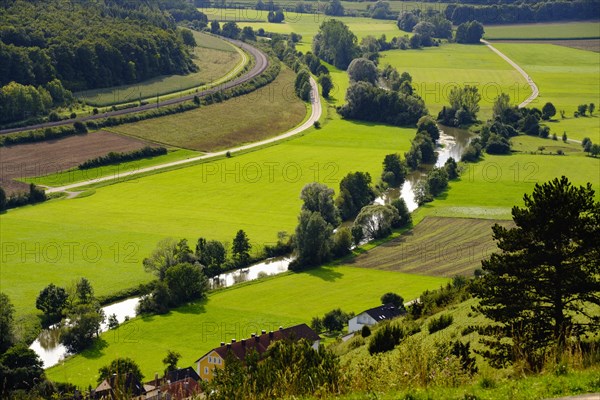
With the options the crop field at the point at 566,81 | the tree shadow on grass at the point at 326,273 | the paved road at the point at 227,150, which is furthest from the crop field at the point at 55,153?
the crop field at the point at 566,81

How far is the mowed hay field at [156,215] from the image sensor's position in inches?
2901

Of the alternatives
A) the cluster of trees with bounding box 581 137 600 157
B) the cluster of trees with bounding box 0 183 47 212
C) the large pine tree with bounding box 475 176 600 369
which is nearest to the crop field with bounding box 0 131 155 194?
the cluster of trees with bounding box 0 183 47 212

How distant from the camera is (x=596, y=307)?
1173 inches

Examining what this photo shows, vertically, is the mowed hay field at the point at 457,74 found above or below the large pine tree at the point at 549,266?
below

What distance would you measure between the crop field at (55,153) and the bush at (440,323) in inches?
2718

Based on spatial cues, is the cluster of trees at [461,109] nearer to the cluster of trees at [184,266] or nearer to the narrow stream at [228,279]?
the narrow stream at [228,279]

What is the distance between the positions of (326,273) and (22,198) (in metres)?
36.1

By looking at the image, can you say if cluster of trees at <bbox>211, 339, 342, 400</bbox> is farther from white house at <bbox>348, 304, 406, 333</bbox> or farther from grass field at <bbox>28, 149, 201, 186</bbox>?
grass field at <bbox>28, 149, 201, 186</bbox>

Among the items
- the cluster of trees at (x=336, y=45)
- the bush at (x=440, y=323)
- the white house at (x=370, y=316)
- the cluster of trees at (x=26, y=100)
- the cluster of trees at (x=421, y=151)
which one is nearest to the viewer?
the bush at (x=440, y=323)

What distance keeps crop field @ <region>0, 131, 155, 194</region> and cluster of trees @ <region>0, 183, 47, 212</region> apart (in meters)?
2.37

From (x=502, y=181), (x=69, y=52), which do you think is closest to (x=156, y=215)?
(x=502, y=181)

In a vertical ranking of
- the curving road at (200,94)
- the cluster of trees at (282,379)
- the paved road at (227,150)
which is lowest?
the paved road at (227,150)

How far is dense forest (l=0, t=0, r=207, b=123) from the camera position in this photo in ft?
407

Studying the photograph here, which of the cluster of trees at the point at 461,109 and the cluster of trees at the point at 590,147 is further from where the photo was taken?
the cluster of trees at the point at 461,109
